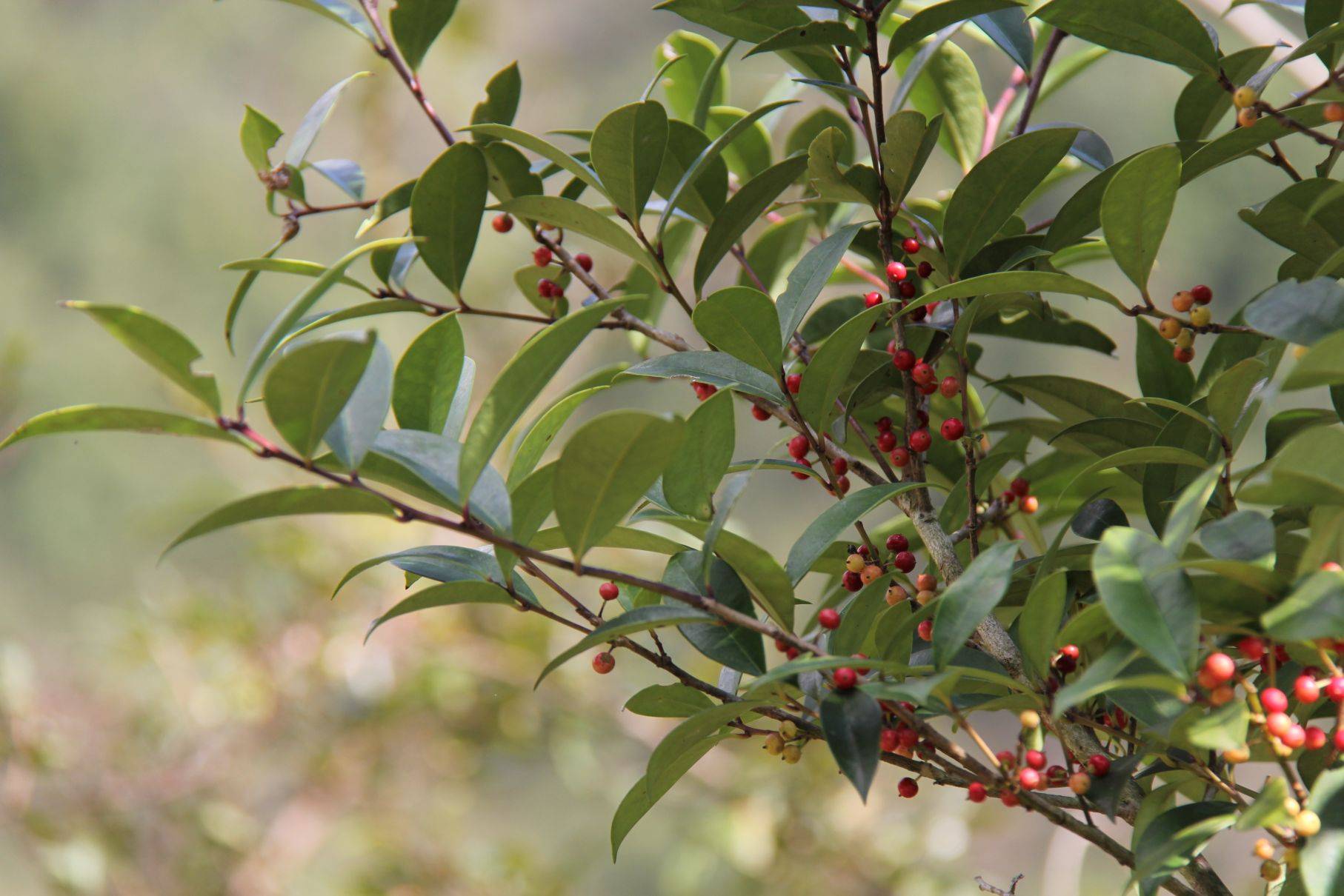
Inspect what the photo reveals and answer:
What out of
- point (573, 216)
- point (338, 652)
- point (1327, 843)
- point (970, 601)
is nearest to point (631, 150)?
point (573, 216)

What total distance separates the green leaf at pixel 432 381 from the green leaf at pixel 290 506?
0.23 feet

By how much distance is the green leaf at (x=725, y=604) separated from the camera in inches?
16.8

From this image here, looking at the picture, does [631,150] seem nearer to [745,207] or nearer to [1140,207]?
[745,207]

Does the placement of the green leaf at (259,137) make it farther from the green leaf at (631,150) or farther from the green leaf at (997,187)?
the green leaf at (997,187)

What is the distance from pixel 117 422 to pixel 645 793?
255 millimetres

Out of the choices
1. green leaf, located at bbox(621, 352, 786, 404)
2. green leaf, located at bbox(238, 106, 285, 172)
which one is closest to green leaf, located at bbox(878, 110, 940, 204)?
green leaf, located at bbox(621, 352, 786, 404)

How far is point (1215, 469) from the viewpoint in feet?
1.00

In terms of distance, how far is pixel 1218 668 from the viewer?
318mm

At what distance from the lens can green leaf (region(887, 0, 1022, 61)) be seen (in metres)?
0.46

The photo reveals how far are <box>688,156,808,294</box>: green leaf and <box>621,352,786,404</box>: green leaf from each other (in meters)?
0.06

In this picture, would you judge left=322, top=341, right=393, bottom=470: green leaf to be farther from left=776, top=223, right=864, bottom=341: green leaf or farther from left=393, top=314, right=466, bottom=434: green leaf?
left=776, top=223, right=864, bottom=341: green leaf

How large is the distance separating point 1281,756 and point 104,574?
3.77m

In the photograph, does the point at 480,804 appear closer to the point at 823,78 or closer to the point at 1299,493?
the point at 823,78

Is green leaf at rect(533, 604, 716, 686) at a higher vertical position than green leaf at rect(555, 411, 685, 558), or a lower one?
lower
